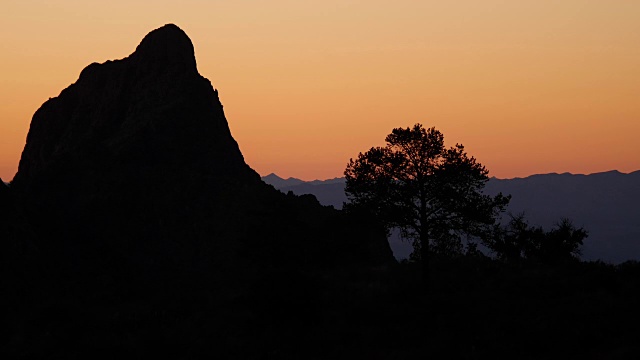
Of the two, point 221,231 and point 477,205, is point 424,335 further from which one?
point 221,231

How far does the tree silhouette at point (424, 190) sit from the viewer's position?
119 feet

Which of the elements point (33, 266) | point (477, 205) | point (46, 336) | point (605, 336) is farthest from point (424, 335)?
point (33, 266)

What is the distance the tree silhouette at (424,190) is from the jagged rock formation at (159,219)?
5.75ft

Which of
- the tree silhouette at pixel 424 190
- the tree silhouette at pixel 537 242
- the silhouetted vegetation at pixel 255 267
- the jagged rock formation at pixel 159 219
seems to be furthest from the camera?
the tree silhouette at pixel 537 242

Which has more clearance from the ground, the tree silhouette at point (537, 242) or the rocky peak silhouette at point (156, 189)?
the rocky peak silhouette at point (156, 189)

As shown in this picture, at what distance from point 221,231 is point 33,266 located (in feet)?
87.2

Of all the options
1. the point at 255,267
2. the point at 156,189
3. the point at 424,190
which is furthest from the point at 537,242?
the point at 156,189

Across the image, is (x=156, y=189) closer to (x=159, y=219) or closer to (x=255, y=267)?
(x=159, y=219)

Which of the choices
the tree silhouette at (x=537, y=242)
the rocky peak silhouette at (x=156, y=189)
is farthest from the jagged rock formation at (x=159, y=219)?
the tree silhouette at (x=537, y=242)

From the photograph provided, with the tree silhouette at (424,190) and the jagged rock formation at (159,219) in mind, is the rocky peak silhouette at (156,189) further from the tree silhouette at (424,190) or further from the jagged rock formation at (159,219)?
the tree silhouette at (424,190)

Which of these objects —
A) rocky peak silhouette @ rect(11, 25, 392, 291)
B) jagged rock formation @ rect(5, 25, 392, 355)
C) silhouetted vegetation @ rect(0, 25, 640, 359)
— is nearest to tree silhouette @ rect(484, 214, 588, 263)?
silhouetted vegetation @ rect(0, 25, 640, 359)

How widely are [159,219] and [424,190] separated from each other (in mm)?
58117

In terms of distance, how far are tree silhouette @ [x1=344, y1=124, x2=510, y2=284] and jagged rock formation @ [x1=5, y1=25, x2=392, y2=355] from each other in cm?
175

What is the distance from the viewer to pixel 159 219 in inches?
3433
